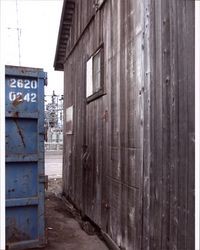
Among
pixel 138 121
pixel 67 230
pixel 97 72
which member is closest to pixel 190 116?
pixel 138 121

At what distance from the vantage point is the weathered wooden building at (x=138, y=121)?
10.2 feet

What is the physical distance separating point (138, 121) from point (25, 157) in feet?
6.80

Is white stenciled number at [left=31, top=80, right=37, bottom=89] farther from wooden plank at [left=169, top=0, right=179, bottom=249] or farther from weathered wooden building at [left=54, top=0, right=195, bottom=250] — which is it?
wooden plank at [left=169, top=0, right=179, bottom=249]

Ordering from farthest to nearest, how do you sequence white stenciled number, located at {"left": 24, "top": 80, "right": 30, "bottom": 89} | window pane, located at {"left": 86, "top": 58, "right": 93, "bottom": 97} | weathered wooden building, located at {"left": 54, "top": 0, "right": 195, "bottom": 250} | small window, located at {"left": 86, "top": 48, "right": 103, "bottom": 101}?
window pane, located at {"left": 86, "top": 58, "right": 93, "bottom": 97} → small window, located at {"left": 86, "top": 48, "right": 103, "bottom": 101} → white stenciled number, located at {"left": 24, "top": 80, "right": 30, "bottom": 89} → weathered wooden building, located at {"left": 54, "top": 0, "right": 195, "bottom": 250}

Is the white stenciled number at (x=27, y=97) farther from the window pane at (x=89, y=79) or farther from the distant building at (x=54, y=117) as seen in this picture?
the distant building at (x=54, y=117)

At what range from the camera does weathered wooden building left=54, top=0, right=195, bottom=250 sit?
3.10 meters

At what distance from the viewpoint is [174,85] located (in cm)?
324

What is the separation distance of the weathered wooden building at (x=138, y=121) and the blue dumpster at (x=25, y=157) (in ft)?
3.66

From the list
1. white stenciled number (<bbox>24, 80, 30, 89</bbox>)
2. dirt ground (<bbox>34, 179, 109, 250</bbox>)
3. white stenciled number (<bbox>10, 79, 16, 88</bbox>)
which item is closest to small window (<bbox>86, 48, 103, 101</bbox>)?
white stenciled number (<bbox>24, 80, 30, 89</bbox>)

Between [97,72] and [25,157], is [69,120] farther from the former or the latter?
[25,157]

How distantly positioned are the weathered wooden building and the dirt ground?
31 cm

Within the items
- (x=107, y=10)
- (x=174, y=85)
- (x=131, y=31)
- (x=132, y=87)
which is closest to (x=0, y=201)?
(x=174, y=85)

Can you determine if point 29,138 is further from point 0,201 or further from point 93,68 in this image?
point 0,201

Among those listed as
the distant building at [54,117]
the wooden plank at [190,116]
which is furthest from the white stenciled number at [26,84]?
the distant building at [54,117]
